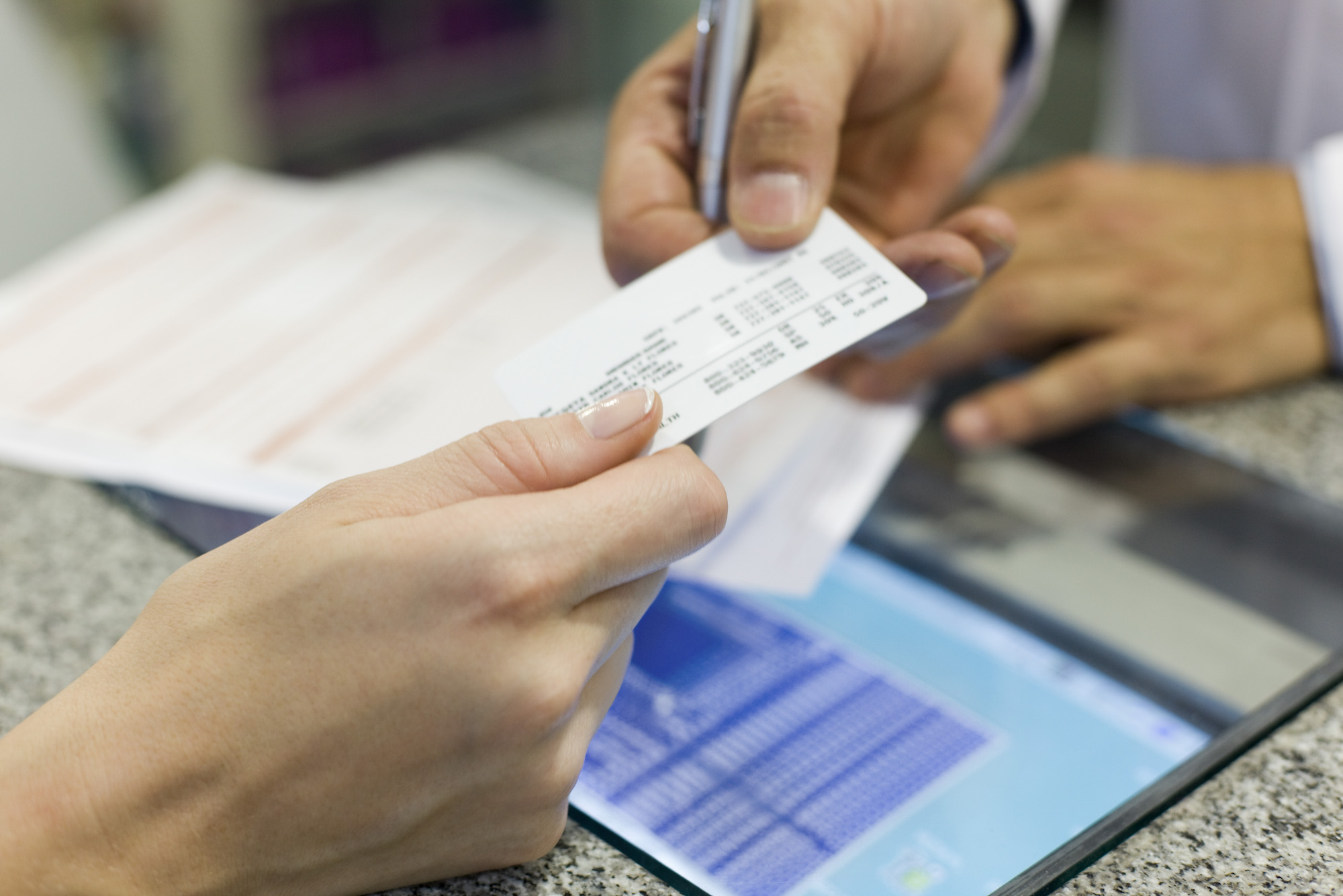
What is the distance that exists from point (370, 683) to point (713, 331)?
0.63ft

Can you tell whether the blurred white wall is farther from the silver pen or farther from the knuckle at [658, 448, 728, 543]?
the knuckle at [658, 448, 728, 543]

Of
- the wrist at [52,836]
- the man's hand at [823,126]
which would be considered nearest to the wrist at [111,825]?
the wrist at [52,836]

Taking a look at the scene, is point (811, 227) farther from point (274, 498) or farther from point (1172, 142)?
point (1172, 142)

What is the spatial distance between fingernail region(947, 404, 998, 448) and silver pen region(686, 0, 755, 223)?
24cm

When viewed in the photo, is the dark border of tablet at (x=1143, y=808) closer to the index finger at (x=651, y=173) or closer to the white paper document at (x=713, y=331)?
the white paper document at (x=713, y=331)

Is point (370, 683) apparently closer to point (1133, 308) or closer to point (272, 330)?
point (272, 330)

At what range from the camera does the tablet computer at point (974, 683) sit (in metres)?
0.41

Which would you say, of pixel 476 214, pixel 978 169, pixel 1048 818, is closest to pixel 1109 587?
pixel 1048 818

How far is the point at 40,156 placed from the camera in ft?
3.83

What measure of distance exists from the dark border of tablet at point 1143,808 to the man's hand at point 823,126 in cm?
27

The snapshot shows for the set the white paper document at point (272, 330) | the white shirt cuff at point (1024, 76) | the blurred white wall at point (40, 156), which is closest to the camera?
the white paper document at point (272, 330)

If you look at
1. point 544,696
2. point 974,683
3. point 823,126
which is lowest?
point 974,683

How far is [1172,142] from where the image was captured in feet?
3.48

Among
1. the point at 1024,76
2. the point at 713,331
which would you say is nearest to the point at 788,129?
the point at 713,331
